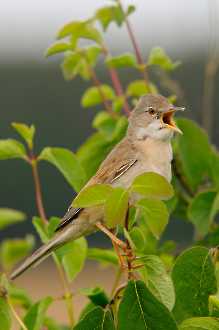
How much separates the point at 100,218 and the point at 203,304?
50.3 inches

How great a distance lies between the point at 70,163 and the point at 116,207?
0.78 meters

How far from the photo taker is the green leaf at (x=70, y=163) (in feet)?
9.77

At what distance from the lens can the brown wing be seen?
11.9ft

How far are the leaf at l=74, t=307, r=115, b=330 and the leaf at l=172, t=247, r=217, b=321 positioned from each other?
0.69 ft

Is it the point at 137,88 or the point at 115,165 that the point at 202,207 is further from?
the point at 137,88

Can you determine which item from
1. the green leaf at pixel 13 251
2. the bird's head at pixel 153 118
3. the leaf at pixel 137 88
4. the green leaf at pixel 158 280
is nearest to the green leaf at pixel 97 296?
the green leaf at pixel 158 280

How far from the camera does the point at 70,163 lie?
300cm

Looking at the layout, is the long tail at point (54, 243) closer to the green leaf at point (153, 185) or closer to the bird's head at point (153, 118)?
the bird's head at point (153, 118)

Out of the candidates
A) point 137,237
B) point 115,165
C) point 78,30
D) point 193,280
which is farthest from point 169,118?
point 193,280

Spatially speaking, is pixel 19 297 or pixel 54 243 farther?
pixel 54 243

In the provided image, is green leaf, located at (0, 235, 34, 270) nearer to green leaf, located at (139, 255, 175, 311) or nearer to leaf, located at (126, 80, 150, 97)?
leaf, located at (126, 80, 150, 97)

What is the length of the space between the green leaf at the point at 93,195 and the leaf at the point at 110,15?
5.46ft

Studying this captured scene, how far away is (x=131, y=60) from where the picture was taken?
11.7 ft

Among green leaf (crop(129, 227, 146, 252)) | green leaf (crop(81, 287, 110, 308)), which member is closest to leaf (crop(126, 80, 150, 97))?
green leaf (crop(129, 227, 146, 252))
